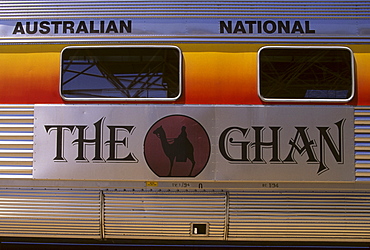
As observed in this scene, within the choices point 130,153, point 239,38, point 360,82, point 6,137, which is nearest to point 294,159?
point 360,82

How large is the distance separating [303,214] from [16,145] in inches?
125

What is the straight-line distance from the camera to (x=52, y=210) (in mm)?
3412

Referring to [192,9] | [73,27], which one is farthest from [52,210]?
[192,9]

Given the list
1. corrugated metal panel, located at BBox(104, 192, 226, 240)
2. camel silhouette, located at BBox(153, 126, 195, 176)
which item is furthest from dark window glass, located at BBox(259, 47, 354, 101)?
corrugated metal panel, located at BBox(104, 192, 226, 240)

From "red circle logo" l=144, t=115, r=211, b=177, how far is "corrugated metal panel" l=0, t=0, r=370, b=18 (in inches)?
47.9

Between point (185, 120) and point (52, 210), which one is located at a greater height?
point (185, 120)

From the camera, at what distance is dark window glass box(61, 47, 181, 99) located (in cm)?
340

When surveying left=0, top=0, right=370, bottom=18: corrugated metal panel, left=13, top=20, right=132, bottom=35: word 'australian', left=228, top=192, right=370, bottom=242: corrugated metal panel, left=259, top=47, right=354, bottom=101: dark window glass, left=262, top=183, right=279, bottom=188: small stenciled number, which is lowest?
left=228, top=192, right=370, bottom=242: corrugated metal panel

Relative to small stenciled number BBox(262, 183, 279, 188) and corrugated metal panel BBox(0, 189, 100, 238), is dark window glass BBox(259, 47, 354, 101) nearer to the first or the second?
small stenciled number BBox(262, 183, 279, 188)

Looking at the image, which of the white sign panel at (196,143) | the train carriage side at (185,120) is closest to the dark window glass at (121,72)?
the train carriage side at (185,120)

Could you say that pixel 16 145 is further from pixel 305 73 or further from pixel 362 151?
pixel 362 151

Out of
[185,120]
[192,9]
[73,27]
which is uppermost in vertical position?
[192,9]

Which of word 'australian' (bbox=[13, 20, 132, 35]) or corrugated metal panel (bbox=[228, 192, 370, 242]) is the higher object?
word 'australian' (bbox=[13, 20, 132, 35])

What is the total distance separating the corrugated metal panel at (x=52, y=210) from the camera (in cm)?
340
